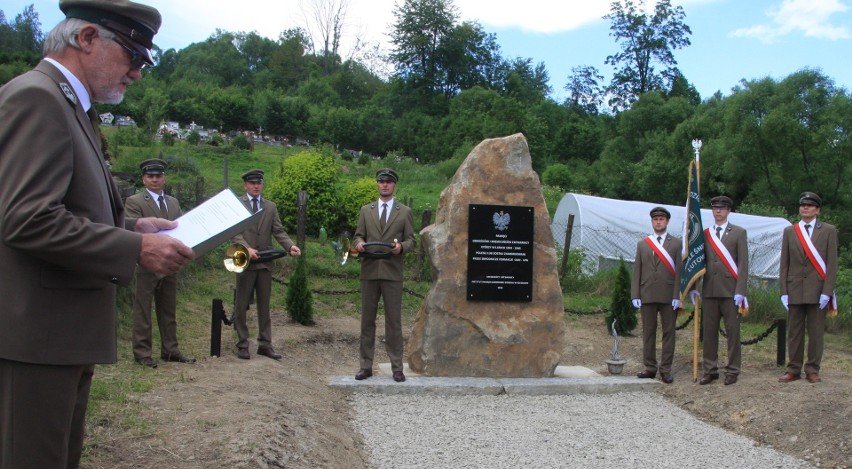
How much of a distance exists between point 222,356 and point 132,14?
6.27m

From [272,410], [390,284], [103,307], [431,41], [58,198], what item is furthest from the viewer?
[431,41]

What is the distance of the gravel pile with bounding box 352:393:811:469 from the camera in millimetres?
5762

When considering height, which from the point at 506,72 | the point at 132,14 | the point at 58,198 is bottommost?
the point at 58,198

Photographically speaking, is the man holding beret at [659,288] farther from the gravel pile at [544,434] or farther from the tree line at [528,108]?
the tree line at [528,108]

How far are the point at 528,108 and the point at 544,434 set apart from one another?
43.1 m

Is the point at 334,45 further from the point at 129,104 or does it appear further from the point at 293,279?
the point at 293,279

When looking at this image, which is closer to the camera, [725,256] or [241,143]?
[725,256]

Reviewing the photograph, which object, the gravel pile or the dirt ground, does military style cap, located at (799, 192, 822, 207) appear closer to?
the dirt ground

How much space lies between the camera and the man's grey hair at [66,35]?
243 centimetres

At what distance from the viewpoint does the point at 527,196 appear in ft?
28.4

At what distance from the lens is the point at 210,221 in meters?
2.76

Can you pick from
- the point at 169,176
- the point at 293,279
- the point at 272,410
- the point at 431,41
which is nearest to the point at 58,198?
the point at 272,410

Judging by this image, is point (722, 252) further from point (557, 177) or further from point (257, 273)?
point (557, 177)

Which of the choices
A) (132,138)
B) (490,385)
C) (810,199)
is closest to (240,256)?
(490,385)
